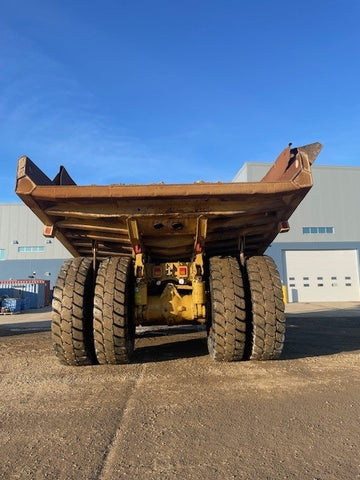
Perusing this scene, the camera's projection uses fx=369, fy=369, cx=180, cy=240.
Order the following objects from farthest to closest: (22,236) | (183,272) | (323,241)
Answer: (22,236)
(323,241)
(183,272)

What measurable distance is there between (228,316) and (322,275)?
26588 millimetres

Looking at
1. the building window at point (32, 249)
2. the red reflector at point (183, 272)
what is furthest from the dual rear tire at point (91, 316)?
the building window at point (32, 249)

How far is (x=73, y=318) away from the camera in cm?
445

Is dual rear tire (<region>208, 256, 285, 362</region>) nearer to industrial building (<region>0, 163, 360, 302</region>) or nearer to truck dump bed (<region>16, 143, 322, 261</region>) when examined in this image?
truck dump bed (<region>16, 143, 322, 261</region>)

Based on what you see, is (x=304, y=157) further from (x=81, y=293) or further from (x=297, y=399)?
(x=81, y=293)

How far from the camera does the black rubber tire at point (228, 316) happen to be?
14.6 feet

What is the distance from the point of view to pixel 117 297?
4520mm

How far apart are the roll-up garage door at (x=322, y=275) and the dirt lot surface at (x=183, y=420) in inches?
971

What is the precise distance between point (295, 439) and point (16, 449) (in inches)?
72.2

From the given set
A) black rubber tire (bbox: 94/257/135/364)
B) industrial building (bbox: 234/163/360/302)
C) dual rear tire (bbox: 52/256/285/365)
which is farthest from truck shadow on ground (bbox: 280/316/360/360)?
industrial building (bbox: 234/163/360/302)

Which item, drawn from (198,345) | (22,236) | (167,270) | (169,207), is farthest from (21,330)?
(22,236)

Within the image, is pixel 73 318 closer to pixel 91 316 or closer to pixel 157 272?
pixel 91 316

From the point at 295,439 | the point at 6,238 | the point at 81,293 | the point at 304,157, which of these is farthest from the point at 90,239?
the point at 6,238

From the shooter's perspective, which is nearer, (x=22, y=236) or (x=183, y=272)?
(x=183, y=272)
